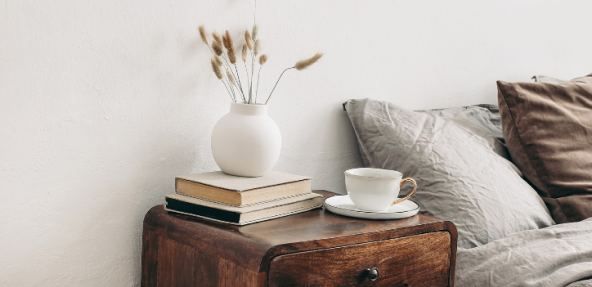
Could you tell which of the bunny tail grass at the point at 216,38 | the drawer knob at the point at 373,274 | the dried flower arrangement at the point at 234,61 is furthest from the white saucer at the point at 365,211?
the bunny tail grass at the point at 216,38

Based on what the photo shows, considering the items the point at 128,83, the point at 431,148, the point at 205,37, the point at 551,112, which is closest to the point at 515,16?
the point at 551,112

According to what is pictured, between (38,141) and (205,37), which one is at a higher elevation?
(205,37)

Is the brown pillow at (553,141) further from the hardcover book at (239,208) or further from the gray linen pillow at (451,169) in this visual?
the hardcover book at (239,208)

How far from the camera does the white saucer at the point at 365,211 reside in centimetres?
105

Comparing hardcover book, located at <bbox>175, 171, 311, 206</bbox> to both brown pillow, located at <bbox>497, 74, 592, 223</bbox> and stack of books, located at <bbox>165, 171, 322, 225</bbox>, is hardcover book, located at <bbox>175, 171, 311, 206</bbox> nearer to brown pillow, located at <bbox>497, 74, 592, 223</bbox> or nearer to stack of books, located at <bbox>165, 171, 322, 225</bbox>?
stack of books, located at <bbox>165, 171, 322, 225</bbox>

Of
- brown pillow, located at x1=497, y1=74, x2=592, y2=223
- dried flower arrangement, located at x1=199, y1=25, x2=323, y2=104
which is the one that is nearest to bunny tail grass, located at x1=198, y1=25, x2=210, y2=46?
dried flower arrangement, located at x1=199, y1=25, x2=323, y2=104

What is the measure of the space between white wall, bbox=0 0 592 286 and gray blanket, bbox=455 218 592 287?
442 millimetres

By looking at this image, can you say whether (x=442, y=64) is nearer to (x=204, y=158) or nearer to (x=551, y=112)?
(x=551, y=112)

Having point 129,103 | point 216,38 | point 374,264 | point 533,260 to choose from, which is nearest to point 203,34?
point 216,38

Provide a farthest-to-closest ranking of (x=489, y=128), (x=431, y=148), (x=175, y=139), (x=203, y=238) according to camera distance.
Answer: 1. (x=489, y=128)
2. (x=431, y=148)
3. (x=175, y=139)
4. (x=203, y=238)

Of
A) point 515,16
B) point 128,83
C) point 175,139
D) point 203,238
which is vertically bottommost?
point 203,238

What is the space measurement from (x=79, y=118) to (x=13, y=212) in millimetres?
200

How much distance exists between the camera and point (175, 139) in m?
1.19

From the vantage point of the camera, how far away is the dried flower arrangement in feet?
A: 3.77
